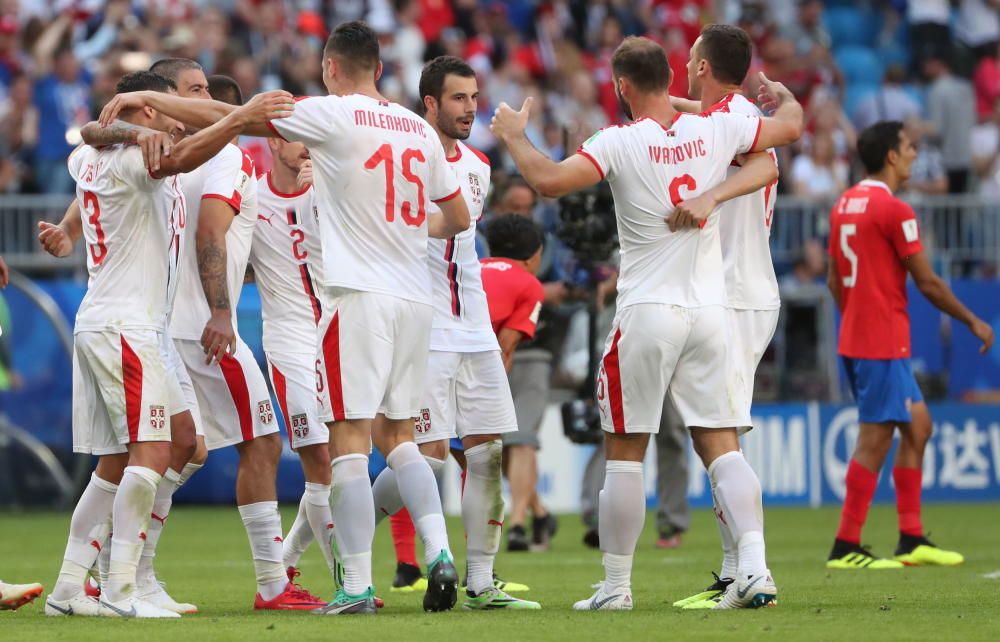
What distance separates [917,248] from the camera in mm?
11570

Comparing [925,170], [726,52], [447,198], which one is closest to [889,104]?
[925,170]

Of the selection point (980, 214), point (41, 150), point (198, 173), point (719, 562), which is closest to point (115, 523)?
point (198, 173)

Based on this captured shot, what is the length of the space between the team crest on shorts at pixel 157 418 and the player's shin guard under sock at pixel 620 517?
7.09 feet

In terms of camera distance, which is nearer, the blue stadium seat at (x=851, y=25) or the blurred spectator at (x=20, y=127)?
the blurred spectator at (x=20, y=127)

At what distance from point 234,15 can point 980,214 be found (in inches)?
387

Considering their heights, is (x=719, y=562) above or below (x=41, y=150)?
below

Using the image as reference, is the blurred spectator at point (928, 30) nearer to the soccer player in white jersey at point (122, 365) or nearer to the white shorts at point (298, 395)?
the white shorts at point (298, 395)

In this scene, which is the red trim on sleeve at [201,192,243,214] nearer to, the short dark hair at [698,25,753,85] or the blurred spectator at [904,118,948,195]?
the short dark hair at [698,25,753,85]

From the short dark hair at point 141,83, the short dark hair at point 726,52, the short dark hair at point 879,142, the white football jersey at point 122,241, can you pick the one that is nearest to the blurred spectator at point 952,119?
the short dark hair at point 879,142

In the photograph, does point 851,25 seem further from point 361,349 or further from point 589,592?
point 361,349

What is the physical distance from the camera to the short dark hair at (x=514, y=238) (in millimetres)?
10664

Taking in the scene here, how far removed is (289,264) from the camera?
9461 millimetres

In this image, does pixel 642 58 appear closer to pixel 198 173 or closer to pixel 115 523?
pixel 198 173

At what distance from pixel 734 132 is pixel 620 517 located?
196 centimetres
